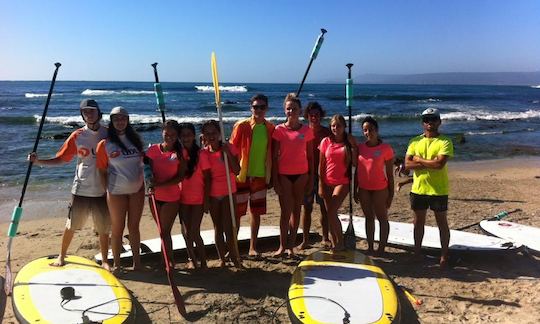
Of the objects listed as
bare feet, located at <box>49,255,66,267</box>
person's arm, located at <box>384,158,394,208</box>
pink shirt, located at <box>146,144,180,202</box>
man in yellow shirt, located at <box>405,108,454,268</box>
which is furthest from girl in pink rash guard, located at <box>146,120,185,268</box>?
man in yellow shirt, located at <box>405,108,454,268</box>

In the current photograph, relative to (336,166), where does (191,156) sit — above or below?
above

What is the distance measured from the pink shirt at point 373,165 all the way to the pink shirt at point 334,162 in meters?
0.22

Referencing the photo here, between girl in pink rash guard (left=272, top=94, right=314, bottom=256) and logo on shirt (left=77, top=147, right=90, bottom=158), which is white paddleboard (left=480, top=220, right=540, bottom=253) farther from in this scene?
logo on shirt (left=77, top=147, right=90, bottom=158)

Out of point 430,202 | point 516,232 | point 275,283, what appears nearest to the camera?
point 275,283

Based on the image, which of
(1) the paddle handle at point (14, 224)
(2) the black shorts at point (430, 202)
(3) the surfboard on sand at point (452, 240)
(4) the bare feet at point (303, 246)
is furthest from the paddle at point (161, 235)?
(3) the surfboard on sand at point (452, 240)

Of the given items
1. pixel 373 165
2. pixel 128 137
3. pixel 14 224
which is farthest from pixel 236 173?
pixel 14 224

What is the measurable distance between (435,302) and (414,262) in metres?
1.11

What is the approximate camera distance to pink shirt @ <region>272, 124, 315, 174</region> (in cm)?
509

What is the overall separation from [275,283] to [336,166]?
151 cm

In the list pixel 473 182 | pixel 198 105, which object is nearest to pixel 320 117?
pixel 473 182

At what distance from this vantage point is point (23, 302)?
154 inches

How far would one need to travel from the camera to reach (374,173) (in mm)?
5176

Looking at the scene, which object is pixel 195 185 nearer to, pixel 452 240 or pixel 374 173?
pixel 374 173

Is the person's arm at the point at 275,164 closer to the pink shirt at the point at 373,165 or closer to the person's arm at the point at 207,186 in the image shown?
the person's arm at the point at 207,186
